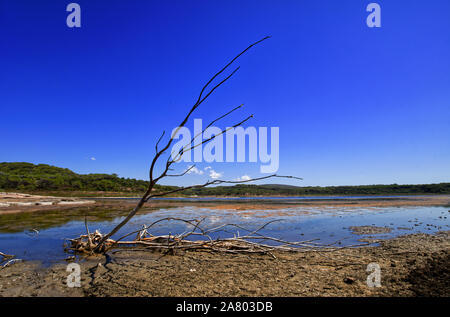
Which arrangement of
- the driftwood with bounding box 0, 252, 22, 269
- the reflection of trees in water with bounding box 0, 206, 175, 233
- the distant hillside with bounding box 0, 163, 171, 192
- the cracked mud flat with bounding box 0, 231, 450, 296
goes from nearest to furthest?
the cracked mud flat with bounding box 0, 231, 450, 296
the driftwood with bounding box 0, 252, 22, 269
the reflection of trees in water with bounding box 0, 206, 175, 233
the distant hillside with bounding box 0, 163, 171, 192

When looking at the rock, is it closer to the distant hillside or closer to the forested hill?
the forested hill

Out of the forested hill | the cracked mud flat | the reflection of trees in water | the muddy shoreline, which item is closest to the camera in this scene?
the cracked mud flat

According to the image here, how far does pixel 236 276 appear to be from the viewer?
4785 mm

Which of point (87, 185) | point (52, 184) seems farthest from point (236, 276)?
point (87, 185)

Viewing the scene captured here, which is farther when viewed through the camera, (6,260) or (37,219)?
(37,219)

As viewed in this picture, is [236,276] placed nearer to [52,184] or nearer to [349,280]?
[349,280]

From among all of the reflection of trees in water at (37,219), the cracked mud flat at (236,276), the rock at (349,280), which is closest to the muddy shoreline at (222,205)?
the reflection of trees in water at (37,219)

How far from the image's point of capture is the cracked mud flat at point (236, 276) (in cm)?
398

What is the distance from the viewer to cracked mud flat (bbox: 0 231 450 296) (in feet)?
13.1

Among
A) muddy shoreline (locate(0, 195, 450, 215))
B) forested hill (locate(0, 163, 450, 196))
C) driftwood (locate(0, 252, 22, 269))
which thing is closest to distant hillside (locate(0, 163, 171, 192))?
forested hill (locate(0, 163, 450, 196))
